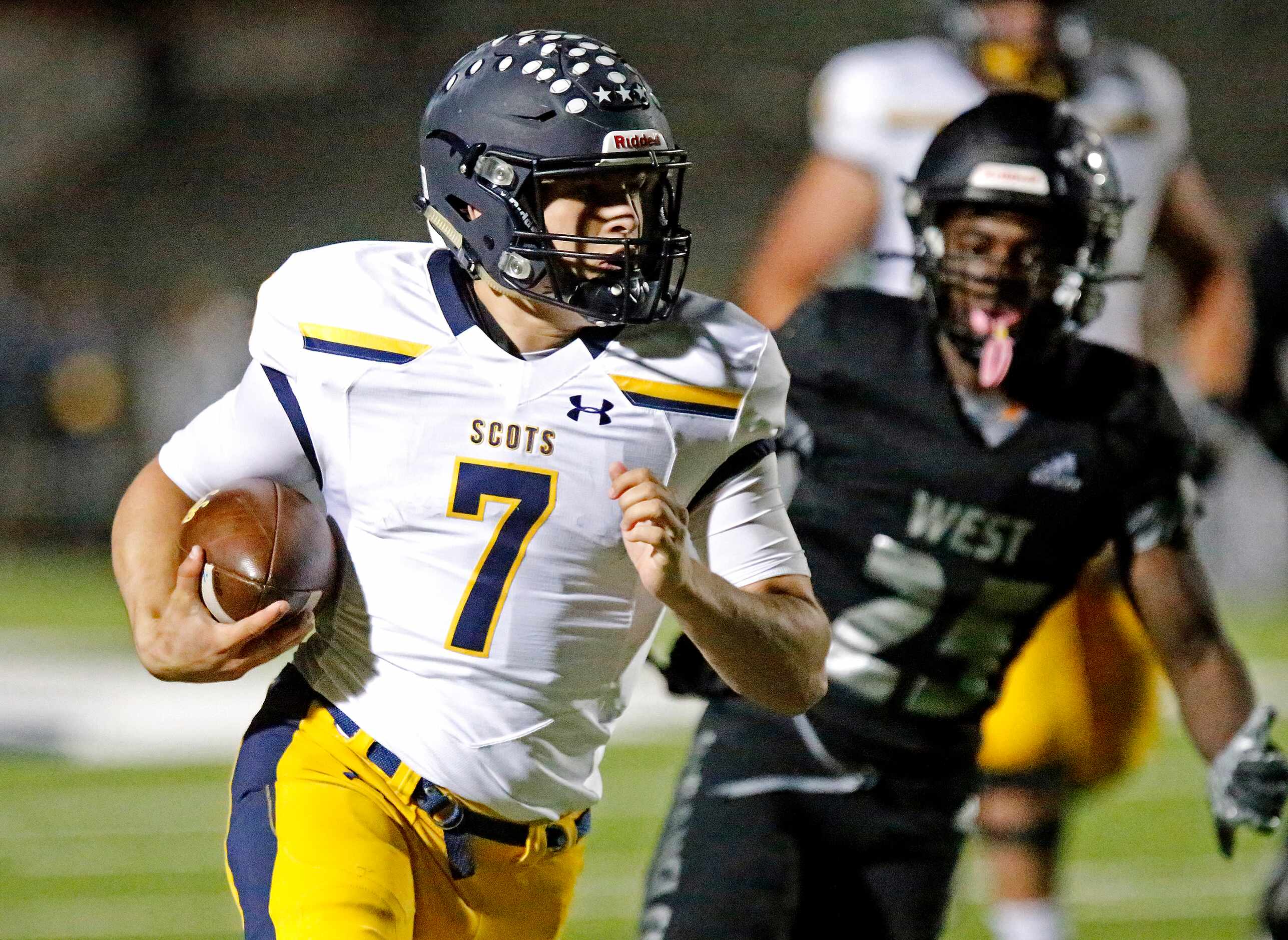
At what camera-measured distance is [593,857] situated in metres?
5.38

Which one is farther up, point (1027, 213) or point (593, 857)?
point (1027, 213)

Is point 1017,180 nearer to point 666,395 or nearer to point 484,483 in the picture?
point 666,395

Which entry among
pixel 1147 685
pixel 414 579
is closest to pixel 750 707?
pixel 414 579

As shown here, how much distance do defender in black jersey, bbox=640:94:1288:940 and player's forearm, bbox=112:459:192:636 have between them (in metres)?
0.87

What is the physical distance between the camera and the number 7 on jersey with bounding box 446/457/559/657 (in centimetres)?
236

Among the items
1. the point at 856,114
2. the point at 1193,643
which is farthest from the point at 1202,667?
the point at 856,114

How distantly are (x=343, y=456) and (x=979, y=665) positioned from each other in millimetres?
1168

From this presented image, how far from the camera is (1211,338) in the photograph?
4254 mm

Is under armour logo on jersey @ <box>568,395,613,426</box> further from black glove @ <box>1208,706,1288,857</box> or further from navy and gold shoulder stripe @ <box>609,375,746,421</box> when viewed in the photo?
black glove @ <box>1208,706,1288,857</box>

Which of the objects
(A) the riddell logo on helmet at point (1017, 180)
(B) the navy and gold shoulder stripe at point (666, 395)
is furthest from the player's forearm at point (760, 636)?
(A) the riddell logo on helmet at point (1017, 180)

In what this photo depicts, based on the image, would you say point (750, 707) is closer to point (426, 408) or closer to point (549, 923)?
point (549, 923)

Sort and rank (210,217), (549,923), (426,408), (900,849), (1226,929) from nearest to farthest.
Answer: (426,408) < (549,923) < (900,849) < (1226,929) < (210,217)

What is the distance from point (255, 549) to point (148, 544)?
0.20 metres

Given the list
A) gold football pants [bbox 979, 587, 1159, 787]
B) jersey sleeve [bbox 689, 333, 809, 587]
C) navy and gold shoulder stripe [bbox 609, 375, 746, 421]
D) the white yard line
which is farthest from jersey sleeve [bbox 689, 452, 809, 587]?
the white yard line
